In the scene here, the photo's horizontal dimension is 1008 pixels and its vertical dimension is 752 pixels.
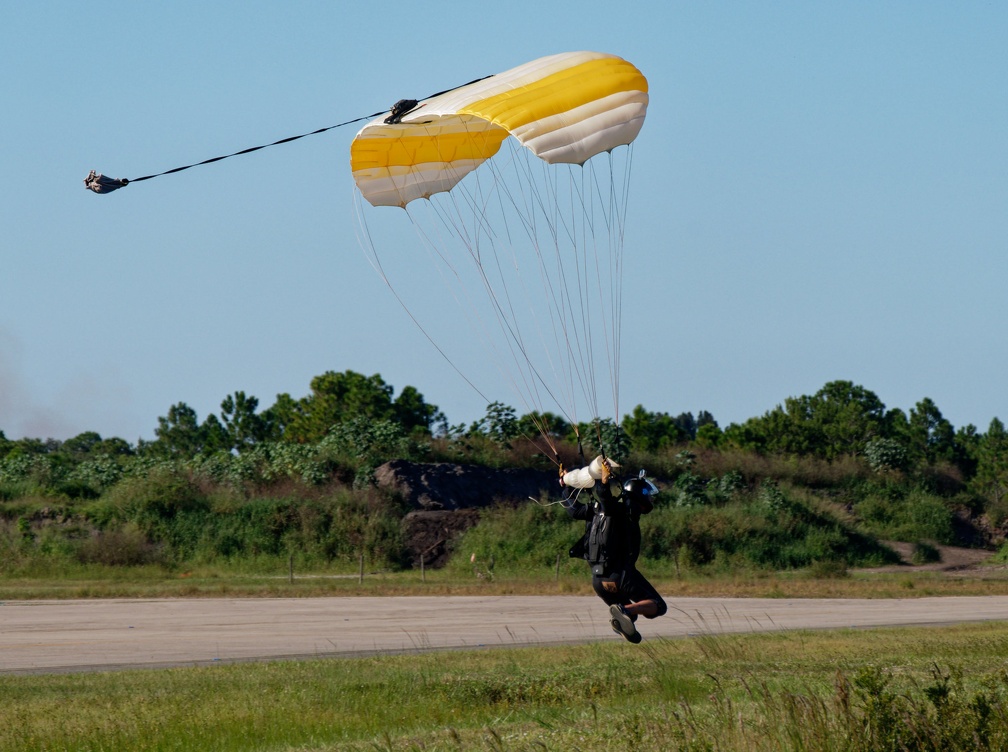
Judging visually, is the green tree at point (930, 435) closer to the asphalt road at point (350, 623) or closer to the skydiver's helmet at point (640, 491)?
the asphalt road at point (350, 623)

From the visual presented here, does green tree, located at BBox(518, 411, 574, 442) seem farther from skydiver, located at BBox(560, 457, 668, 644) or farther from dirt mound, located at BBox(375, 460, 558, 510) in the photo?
skydiver, located at BBox(560, 457, 668, 644)

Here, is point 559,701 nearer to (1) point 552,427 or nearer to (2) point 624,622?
(2) point 624,622

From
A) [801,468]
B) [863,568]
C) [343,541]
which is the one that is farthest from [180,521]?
[801,468]

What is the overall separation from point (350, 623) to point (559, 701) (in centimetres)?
1209

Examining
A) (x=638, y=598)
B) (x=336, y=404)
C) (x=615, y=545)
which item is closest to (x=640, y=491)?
(x=615, y=545)

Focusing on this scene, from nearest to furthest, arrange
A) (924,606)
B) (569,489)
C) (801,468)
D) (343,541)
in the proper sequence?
(569,489) → (924,606) → (343,541) → (801,468)

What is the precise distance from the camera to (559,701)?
47.0 feet

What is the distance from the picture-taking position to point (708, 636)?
21.0m

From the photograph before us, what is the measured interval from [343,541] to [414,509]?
417 cm

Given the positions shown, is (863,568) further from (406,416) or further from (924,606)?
(406,416)

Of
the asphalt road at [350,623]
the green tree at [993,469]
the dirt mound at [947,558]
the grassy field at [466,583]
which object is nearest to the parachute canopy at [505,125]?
the asphalt road at [350,623]

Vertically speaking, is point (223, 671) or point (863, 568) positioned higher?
point (223, 671)

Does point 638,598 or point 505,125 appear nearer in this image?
point 638,598

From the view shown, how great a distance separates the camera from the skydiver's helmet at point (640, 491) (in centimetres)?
1152
